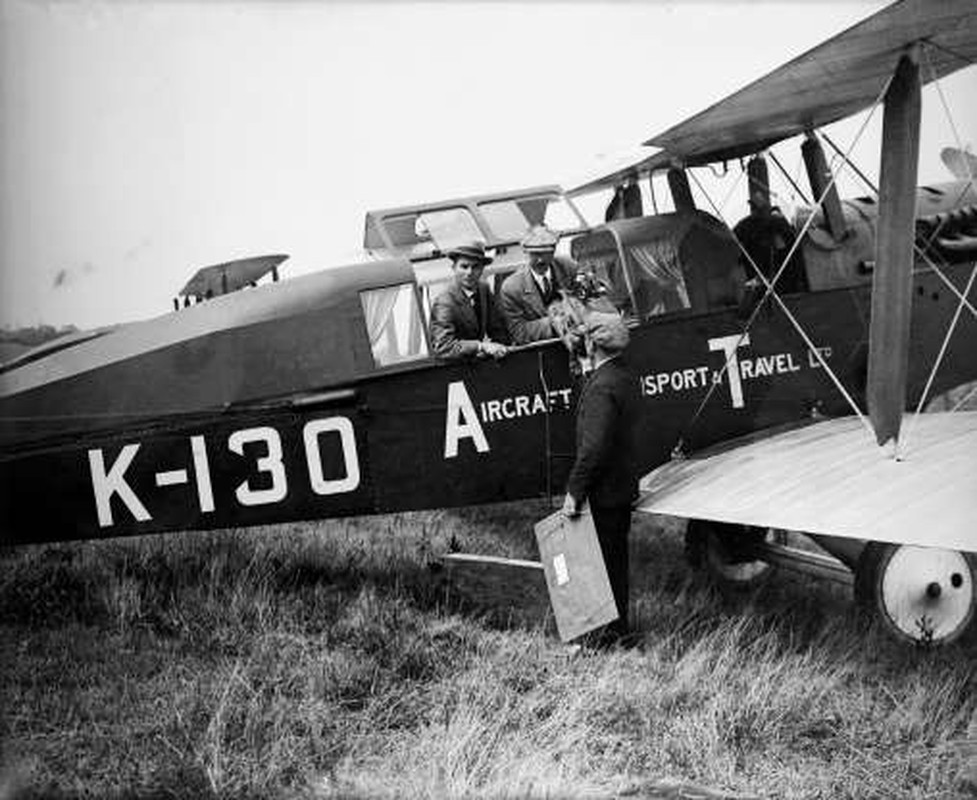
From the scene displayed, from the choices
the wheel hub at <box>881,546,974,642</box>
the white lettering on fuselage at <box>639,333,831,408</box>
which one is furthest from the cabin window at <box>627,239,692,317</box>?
the wheel hub at <box>881,546,974,642</box>

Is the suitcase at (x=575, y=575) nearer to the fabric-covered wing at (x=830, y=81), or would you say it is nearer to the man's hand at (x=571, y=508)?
the man's hand at (x=571, y=508)

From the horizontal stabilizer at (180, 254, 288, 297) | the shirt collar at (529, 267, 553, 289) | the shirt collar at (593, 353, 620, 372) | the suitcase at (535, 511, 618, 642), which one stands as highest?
the horizontal stabilizer at (180, 254, 288, 297)

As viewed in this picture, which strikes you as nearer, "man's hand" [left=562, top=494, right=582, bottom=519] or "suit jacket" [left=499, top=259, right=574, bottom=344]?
"man's hand" [left=562, top=494, right=582, bottom=519]

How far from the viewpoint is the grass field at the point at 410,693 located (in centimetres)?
318

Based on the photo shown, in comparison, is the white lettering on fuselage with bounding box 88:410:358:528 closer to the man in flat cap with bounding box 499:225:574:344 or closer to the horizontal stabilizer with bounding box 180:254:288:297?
the man in flat cap with bounding box 499:225:574:344

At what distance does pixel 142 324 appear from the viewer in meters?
4.94

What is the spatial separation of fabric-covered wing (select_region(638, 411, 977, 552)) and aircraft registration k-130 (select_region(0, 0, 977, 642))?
16 millimetres

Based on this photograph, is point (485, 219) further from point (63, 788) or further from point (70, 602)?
point (63, 788)

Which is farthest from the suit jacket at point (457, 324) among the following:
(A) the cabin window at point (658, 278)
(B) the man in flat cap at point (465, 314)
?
(A) the cabin window at point (658, 278)

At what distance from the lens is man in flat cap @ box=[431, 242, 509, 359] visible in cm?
495

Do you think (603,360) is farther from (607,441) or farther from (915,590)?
(915,590)

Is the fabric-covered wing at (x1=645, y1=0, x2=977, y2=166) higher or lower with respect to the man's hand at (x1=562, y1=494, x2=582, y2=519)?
higher

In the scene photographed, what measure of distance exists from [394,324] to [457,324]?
347mm

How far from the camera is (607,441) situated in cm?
440
